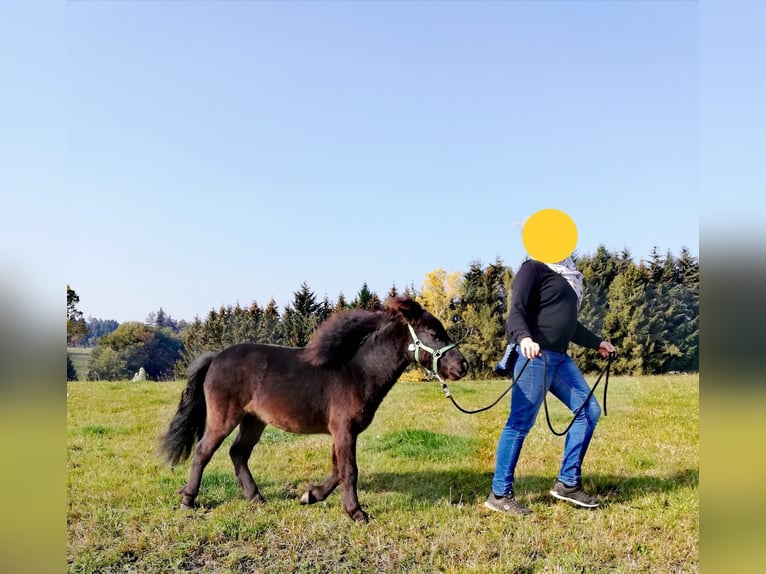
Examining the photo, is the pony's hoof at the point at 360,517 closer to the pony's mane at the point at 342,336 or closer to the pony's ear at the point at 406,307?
the pony's mane at the point at 342,336

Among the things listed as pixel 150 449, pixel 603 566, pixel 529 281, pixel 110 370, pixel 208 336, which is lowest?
pixel 603 566

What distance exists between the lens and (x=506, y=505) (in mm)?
3918

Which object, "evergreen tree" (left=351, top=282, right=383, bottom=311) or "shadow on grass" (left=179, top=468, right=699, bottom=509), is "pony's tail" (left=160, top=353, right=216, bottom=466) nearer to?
"shadow on grass" (left=179, top=468, right=699, bottom=509)

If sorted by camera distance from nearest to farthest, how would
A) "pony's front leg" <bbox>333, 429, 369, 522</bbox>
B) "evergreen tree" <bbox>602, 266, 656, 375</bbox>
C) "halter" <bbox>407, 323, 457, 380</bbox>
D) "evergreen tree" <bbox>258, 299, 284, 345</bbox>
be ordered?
"halter" <bbox>407, 323, 457, 380</bbox> → "pony's front leg" <bbox>333, 429, 369, 522</bbox> → "evergreen tree" <bbox>258, 299, 284, 345</bbox> → "evergreen tree" <bbox>602, 266, 656, 375</bbox>

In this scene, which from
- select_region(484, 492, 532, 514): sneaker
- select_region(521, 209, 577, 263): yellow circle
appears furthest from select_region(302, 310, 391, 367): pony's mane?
select_region(484, 492, 532, 514): sneaker

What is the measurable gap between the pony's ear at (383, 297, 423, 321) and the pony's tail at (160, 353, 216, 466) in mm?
1497

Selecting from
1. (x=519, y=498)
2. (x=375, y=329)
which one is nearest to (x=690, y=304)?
(x=519, y=498)

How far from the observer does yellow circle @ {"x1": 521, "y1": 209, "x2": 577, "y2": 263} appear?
379 centimetres

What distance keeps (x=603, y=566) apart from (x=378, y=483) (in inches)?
66.3

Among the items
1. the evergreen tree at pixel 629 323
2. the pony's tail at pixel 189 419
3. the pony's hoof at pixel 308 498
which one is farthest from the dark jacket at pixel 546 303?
the pony's tail at pixel 189 419

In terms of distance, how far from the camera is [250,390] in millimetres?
3920

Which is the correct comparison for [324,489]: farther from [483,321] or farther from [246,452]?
[483,321]

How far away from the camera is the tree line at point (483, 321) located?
15.0 feet
